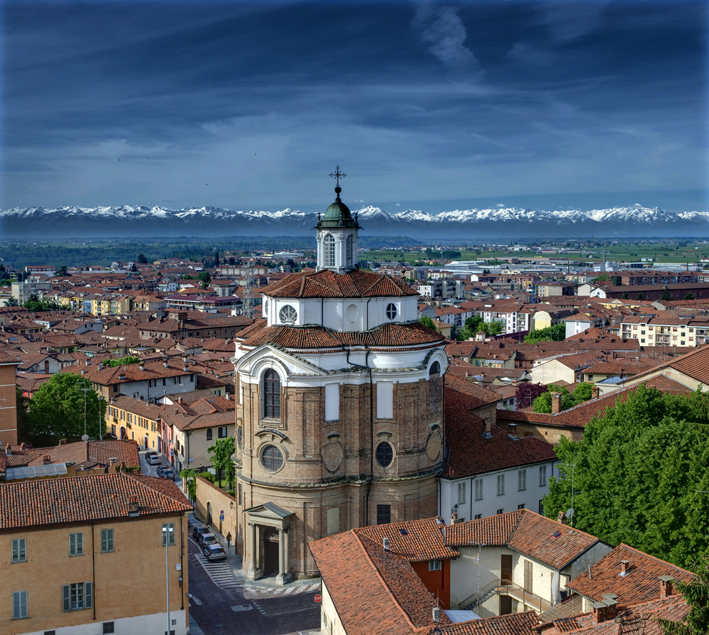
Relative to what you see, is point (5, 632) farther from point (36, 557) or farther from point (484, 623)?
point (484, 623)

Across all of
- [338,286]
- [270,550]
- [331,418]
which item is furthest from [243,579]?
[338,286]

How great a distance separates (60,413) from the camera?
65.4 metres

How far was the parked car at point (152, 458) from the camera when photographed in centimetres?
6504

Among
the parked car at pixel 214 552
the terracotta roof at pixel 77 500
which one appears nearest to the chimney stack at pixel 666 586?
the terracotta roof at pixel 77 500

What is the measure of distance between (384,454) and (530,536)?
11.1m

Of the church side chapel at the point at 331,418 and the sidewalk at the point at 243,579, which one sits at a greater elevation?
the church side chapel at the point at 331,418

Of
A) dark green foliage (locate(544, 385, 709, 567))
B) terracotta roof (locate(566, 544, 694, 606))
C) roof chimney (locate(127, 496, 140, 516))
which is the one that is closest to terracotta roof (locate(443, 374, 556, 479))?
dark green foliage (locate(544, 385, 709, 567))

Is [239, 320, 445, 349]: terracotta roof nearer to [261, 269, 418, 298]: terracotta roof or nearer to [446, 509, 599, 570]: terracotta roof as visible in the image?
[261, 269, 418, 298]: terracotta roof

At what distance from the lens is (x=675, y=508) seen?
108 ft

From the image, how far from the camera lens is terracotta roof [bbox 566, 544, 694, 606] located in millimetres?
28047

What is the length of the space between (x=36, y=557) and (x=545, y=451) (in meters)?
29.7

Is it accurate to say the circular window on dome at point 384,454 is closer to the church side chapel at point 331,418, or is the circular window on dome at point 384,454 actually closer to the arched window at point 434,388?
the church side chapel at point 331,418

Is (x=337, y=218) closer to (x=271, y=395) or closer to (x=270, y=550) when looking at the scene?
(x=271, y=395)

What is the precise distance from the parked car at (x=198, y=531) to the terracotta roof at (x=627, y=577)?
78.0 ft
